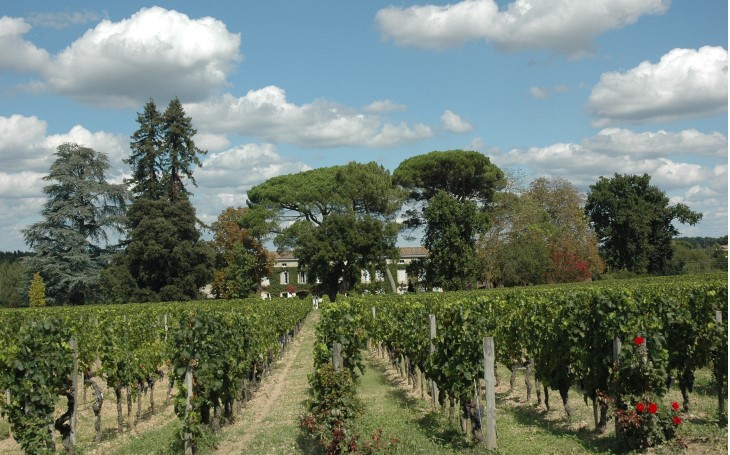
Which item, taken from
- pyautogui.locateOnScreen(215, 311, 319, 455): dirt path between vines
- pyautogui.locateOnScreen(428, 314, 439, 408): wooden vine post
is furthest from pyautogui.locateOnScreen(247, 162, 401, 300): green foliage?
pyautogui.locateOnScreen(428, 314, 439, 408): wooden vine post

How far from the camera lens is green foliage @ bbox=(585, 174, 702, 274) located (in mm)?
60281

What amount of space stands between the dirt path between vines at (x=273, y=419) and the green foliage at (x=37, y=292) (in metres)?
34.3

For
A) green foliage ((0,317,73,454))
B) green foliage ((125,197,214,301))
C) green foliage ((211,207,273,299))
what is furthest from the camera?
green foliage ((211,207,273,299))

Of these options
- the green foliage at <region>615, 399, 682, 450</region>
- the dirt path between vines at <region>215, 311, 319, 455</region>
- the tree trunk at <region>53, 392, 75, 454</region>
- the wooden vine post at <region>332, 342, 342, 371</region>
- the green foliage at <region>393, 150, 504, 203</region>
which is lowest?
the dirt path between vines at <region>215, 311, 319, 455</region>

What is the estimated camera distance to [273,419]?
1191 cm

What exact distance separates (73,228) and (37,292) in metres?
5.19

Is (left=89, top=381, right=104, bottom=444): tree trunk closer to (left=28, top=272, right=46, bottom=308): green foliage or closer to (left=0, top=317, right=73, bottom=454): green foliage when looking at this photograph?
(left=0, top=317, right=73, bottom=454): green foliage

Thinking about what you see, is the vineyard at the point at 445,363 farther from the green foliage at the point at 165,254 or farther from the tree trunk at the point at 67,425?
the green foliage at the point at 165,254

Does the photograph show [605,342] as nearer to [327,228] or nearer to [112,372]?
[112,372]

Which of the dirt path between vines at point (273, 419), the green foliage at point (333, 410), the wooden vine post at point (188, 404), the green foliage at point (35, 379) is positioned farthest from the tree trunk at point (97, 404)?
the green foliage at point (333, 410)

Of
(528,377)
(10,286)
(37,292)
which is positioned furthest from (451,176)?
(528,377)

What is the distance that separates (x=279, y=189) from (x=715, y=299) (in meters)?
48.9

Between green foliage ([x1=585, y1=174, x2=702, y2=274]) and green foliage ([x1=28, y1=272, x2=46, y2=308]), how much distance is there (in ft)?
147

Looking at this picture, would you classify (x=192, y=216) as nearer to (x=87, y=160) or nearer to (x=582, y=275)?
(x=87, y=160)
